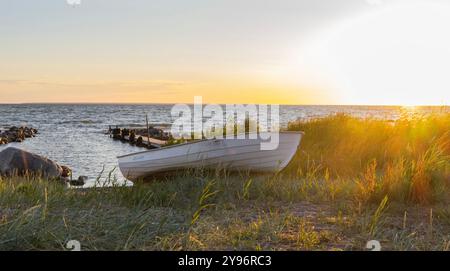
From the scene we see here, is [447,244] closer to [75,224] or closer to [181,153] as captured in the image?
[75,224]

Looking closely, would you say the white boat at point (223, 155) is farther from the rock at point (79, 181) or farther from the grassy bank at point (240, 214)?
the rock at point (79, 181)

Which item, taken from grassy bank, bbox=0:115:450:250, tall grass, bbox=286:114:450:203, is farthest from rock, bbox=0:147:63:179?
tall grass, bbox=286:114:450:203

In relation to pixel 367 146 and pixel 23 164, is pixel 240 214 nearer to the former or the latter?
pixel 367 146

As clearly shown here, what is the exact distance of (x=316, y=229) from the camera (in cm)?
513

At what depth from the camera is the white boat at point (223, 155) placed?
8.90 m

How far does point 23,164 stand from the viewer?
13914 mm

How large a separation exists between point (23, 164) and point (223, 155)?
25.9 ft

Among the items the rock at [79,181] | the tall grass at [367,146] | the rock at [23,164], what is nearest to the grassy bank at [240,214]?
the tall grass at [367,146]

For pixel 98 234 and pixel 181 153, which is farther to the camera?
pixel 181 153

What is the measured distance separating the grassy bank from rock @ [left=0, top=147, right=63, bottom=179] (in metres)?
6.84

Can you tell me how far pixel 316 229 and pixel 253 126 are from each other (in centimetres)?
870

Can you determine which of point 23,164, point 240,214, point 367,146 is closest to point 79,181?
point 23,164

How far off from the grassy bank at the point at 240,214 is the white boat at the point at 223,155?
0.90 feet
